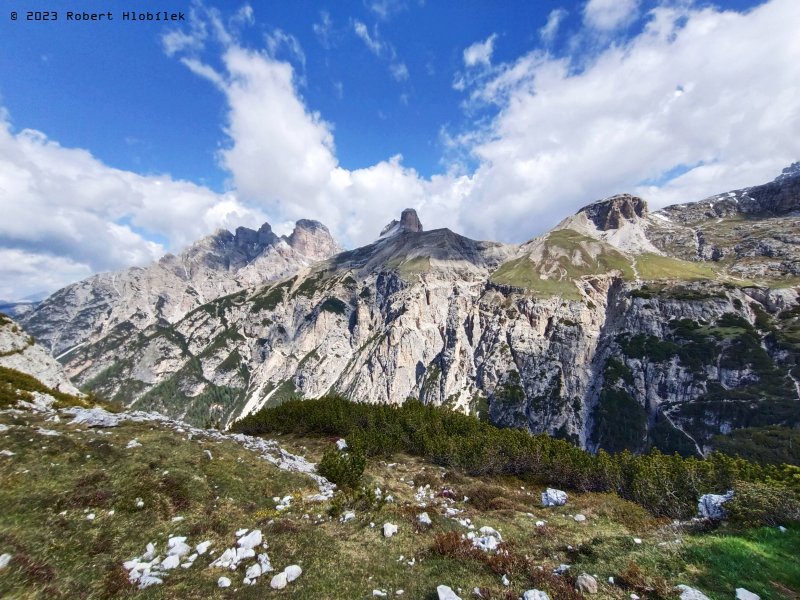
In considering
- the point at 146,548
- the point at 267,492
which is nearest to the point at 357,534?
the point at 146,548

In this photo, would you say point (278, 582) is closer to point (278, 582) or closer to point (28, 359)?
point (278, 582)

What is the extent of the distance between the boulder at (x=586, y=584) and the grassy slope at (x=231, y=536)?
338 millimetres

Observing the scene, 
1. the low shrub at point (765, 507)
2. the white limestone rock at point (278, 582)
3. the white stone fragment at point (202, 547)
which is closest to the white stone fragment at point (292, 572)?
the white limestone rock at point (278, 582)

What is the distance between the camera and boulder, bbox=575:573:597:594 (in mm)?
13625

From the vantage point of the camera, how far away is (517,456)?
70000 mm

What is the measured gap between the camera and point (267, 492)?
28.9m

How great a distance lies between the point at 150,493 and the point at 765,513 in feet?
123

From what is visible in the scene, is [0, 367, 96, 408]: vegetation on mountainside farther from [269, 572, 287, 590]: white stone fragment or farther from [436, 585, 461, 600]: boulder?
[436, 585, 461, 600]: boulder

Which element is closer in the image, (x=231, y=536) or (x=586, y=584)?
(x=586, y=584)

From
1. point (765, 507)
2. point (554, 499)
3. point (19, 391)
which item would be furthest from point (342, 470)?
point (19, 391)

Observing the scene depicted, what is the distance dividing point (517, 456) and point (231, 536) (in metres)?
61.8

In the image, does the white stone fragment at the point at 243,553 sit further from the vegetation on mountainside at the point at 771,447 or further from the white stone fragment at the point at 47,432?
the vegetation on mountainside at the point at 771,447

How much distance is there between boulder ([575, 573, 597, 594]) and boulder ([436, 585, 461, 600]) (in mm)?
4698

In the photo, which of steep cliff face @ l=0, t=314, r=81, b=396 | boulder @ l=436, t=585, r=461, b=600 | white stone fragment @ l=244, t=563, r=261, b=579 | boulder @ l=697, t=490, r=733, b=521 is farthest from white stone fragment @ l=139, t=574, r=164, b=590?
steep cliff face @ l=0, t=314, r=81, b=396
